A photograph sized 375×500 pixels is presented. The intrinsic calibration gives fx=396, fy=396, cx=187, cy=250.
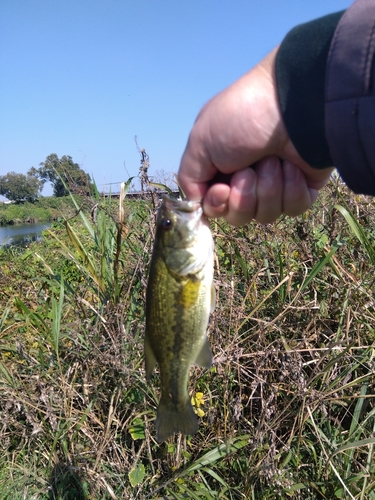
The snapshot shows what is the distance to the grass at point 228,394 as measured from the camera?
2.59 metres

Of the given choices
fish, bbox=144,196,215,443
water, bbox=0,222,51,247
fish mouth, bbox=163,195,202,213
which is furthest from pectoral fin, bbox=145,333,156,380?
water, bbox=0,222,51,247

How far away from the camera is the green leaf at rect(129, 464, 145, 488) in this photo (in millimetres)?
2659

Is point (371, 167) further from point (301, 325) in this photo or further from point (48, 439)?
point (48, 439)

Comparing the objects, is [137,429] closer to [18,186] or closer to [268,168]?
[268,168]

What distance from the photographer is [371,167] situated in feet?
4.80

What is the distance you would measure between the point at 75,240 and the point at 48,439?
153 centimetres

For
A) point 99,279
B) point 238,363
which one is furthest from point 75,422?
point 238,363

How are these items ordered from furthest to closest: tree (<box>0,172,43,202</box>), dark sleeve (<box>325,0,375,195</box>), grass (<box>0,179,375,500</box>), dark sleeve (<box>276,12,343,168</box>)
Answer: tree (<box>0,172,43,202</box>) → grass (<box>0,179,375,500</box>) → dark sleeve (<box>276,12,343,168</box>) → dark sleeve (<box>325,0,375,195</box>)

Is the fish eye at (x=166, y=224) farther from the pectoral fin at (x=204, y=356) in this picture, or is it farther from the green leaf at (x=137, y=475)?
the green leaf at (x=137, y=475)

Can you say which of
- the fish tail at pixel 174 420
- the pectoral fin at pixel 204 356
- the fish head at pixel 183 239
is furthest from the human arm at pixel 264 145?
the fish tail at pixel 174 420

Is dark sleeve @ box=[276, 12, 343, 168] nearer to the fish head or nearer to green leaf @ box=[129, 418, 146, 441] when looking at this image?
the fish head

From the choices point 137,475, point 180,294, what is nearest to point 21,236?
point 137,475

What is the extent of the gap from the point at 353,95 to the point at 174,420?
1647 millimetres

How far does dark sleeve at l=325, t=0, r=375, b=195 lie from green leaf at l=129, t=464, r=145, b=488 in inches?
93.0
